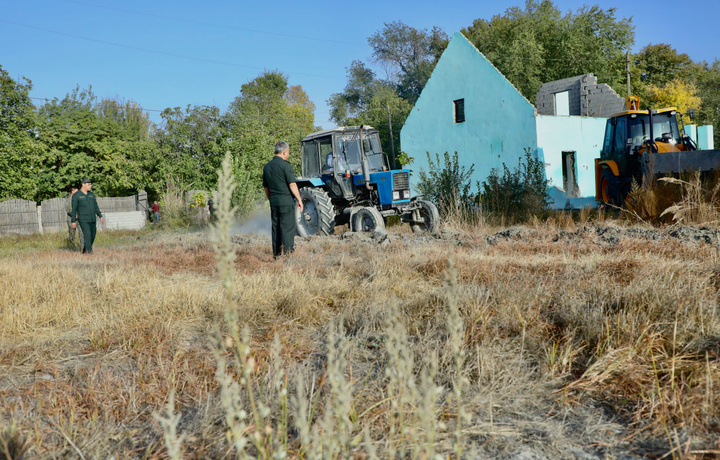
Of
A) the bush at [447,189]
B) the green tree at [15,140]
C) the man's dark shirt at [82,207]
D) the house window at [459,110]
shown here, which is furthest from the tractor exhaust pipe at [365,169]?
the green tree at [15,140]

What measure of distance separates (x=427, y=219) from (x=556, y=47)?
30.3m

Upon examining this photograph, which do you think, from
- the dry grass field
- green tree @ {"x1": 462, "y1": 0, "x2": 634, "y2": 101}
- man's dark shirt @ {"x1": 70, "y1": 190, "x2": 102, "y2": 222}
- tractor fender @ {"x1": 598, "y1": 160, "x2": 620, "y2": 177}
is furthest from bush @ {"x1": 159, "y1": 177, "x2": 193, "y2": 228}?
green tree @ {"x1": 462, "y1": 0, "x2": 634, "y2": 101}

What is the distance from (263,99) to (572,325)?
2200 inches

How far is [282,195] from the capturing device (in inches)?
295

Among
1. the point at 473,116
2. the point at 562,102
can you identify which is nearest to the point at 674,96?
the point at 562,102

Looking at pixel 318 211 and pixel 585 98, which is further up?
pixel 585 98

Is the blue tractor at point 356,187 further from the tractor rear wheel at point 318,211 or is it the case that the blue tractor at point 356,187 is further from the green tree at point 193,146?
the green tree at point 193,146

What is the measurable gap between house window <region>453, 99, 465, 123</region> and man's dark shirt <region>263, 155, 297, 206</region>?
16.6 meters

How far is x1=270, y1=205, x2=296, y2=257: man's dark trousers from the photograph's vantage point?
294 inches

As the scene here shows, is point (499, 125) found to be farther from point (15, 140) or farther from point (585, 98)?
point (15, 140)

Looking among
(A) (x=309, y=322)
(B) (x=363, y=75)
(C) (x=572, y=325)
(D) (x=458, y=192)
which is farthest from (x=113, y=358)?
(B) (x=363, y=75)

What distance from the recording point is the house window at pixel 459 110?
22719mm

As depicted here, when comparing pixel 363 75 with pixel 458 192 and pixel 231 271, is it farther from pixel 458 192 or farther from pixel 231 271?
pixel 231 271

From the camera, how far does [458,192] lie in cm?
1322
